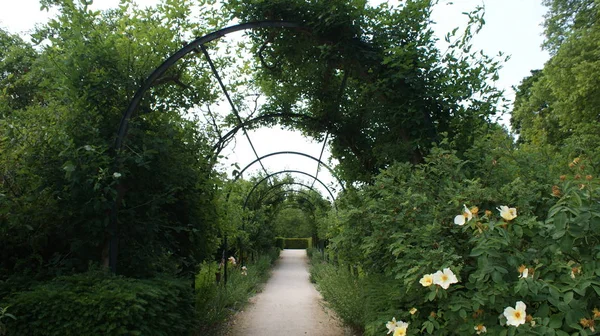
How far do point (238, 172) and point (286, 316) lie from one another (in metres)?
3.20

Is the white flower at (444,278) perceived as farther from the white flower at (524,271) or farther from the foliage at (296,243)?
the foliage at (296,243)

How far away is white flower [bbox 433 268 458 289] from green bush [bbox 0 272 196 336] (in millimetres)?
1831

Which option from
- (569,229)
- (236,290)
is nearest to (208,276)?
(236,290)

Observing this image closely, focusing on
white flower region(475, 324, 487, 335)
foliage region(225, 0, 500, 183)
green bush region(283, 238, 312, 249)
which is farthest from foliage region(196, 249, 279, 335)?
green bush region(283, 238, 312, 249)

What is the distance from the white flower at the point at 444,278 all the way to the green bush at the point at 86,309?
183cm

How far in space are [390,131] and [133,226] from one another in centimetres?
296

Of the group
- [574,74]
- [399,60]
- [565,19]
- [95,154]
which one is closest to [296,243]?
[565,19]

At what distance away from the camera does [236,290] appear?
806cm

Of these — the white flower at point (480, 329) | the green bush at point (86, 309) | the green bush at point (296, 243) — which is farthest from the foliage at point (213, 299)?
the green bush at point (296, 243)

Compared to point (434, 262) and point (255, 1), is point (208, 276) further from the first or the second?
point (434, 262)

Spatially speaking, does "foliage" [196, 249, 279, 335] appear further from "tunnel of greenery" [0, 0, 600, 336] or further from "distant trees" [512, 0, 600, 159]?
"distant trees" [512, 0, 600, 159]

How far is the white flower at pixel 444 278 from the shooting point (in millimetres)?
2111

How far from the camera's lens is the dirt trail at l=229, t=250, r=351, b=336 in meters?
6.25

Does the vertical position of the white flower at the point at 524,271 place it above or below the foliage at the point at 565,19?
below
